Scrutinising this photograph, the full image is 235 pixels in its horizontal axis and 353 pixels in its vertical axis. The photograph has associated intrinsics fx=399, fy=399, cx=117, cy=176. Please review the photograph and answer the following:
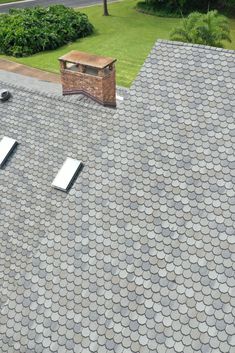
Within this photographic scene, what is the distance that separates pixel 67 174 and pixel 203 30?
96.5 ft

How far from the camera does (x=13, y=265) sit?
13516 mm

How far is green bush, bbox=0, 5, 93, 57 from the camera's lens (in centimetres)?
4547

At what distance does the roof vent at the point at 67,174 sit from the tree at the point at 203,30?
28589 millimetres

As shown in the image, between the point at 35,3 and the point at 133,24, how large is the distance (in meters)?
20.0

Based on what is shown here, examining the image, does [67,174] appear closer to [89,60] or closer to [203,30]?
[89,60]

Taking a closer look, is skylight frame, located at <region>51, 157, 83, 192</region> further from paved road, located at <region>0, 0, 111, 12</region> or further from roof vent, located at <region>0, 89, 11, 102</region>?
paved road, located at <region>0, 0, 111, 12</region>

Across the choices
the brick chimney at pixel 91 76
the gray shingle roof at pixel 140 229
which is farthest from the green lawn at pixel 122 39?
the gray shingle roof at pixel 140 229

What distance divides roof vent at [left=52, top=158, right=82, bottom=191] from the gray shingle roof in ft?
1.36

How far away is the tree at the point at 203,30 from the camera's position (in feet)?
127

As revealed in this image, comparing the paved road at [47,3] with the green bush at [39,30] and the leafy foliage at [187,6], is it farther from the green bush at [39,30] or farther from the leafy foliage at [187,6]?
the green bush at [39,30]

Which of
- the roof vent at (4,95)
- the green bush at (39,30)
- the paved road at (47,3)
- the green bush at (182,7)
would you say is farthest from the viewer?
the paved road at (47,3)

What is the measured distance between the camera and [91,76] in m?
18.2

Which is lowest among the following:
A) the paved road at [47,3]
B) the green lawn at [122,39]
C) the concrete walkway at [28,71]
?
the concrete walkway at [28,71]

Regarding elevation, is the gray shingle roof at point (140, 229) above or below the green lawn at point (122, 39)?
above
